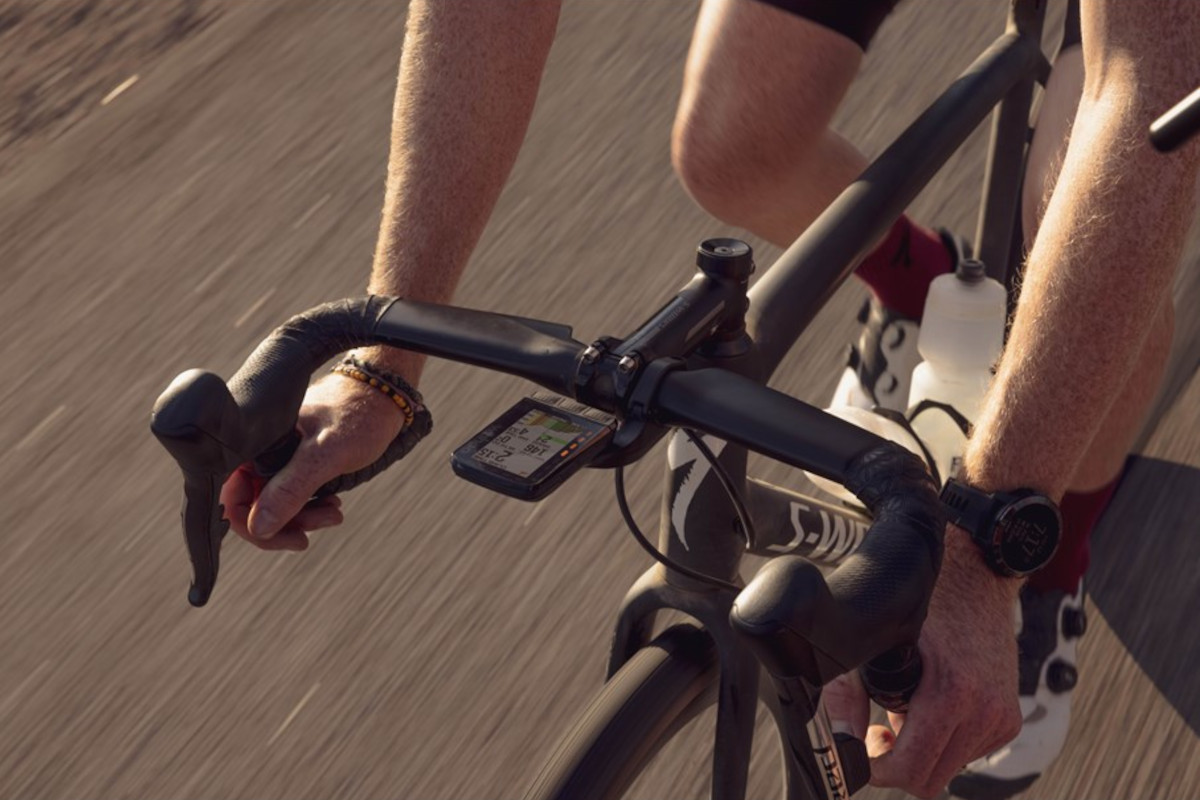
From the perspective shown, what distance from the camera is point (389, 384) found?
6.09ft

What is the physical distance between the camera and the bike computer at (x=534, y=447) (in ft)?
4.56

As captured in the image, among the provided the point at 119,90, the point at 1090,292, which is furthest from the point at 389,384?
the point at 119,90

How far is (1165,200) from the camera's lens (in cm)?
162

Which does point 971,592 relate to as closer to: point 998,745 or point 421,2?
point 998,745

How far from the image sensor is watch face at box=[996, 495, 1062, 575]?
1.60 metres

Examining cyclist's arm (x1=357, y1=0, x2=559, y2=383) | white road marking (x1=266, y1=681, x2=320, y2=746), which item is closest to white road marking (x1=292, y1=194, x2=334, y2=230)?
white road marking (x1=266, y1=681, x2=320, y2=746)

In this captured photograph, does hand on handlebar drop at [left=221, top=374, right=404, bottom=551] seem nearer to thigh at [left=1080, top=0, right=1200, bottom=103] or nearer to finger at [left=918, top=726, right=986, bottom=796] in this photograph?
finger at [left=918, top=726, right=986, bottom=796]

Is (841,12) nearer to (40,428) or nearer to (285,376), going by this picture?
(285,376)

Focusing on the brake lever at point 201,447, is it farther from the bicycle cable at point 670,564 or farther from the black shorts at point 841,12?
the black shorts at point 841,12

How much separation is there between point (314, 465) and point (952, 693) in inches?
27.8

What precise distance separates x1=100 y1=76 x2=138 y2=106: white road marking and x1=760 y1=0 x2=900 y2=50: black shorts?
8.58 feet

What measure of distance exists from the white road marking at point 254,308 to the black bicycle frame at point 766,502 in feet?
6.88

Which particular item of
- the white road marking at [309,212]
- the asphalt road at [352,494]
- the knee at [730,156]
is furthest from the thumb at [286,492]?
the white road marking at [309,212]

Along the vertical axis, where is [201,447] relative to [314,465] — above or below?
above
